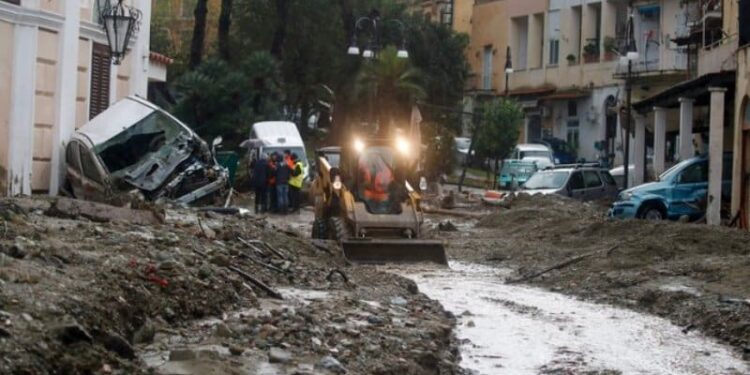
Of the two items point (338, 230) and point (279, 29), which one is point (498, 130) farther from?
point (338, 230)

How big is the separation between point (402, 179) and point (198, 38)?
93.3 feet

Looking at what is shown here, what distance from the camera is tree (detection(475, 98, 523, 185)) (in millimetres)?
58031

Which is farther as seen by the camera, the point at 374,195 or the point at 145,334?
the point at 374,195

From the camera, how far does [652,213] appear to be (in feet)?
110

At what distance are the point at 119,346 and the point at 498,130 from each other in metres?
48.6

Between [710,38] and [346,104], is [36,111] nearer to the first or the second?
[710,38]

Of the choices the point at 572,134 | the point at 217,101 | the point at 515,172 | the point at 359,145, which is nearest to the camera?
the point at 359,145

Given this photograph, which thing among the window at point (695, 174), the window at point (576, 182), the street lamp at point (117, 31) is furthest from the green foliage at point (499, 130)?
the street lamp at point (117, 31)

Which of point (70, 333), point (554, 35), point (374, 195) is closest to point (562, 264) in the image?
point (374, 195)

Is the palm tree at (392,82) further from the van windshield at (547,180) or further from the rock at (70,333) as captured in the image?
the rock at (70,333)

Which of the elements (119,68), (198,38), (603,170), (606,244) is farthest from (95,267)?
(198,38)

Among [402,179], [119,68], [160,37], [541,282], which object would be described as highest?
[160,37]

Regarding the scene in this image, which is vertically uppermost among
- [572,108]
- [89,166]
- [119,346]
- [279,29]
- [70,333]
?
[279,29]

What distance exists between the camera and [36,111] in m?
28.7
